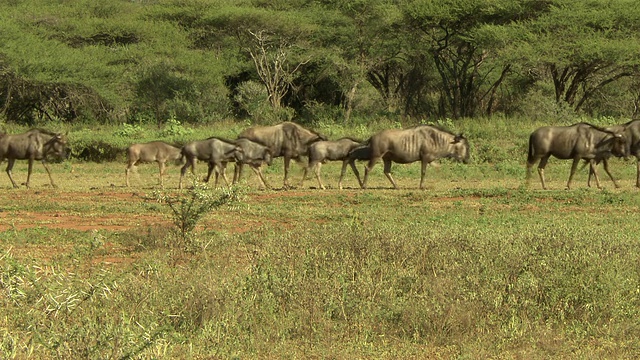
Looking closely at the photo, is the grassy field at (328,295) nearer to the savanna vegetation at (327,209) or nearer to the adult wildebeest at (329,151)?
the savanna vegetation at (327,209)

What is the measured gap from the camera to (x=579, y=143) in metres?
20.3

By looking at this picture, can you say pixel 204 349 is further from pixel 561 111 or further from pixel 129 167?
pixel 561 111

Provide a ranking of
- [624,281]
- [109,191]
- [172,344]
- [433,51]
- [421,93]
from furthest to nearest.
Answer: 1. [421,93]
2. [433,51]
3. [109,191]
4. [624,281]
5. [172,344]

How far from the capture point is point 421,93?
4466cm

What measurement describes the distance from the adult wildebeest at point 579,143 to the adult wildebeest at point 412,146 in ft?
6.02

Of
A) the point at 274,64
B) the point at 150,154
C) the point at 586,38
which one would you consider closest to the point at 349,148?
the point at 150,154

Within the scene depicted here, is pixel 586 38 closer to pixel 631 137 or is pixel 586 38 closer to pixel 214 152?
pixel 631 137

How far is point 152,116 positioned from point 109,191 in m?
21.4

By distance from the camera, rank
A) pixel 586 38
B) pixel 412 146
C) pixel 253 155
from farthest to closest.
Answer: pixel 586 38 → pixel 253 155 → pixel 412 146

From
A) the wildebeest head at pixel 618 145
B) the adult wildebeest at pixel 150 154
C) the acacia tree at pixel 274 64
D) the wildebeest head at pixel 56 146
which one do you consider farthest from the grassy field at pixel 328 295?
the acacia tree at pixel 274 64

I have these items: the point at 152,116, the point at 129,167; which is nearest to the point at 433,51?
the point at 152,116

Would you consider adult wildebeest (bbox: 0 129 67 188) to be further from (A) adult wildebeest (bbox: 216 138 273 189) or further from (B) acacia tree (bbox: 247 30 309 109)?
(B) acacia tree (bbox: 247 30 309 109)

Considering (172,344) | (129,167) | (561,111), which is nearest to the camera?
(172,344)

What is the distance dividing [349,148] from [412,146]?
65.5 inches
